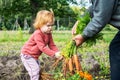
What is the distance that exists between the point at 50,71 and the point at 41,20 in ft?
3.94

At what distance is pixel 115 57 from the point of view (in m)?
4.46

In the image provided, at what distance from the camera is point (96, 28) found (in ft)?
14.3

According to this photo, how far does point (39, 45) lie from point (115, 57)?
6.94 feet

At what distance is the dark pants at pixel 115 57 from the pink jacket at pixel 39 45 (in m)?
1.96

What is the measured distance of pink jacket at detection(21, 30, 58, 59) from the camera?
252 inches

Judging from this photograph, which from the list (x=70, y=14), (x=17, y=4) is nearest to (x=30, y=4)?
(x=17, y=4)

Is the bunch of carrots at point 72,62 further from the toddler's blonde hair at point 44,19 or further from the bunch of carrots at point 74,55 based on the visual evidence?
the toddler's blonde hair at point 44,19

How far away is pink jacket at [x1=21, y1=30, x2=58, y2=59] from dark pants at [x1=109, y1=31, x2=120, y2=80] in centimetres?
196

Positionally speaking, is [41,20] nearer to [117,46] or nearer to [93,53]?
[117,46]

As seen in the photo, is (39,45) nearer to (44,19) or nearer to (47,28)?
(47,28)

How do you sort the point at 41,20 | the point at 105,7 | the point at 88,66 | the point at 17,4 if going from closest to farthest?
1. the point at 105,7
2. the point at 41,20
3. the point at 88,66
4. the point at 17,4

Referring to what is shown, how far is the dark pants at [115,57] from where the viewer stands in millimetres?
4430

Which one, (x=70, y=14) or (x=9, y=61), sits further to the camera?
(x=70, y=14)

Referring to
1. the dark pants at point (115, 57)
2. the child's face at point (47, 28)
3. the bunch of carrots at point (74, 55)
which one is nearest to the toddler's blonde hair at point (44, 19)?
the child's face at point (47, 28)
